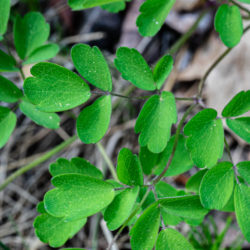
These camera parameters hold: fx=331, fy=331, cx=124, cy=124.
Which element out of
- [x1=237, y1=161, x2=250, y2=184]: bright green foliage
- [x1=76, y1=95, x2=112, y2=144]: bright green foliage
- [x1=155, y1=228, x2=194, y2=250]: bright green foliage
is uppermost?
[x1=76, y1=95, x2=112, y2=144]: bright green foliage

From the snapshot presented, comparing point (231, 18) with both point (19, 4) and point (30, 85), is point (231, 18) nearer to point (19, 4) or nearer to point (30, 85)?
point (30, 85)

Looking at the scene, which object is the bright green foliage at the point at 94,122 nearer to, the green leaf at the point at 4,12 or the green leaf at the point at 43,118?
the green leaf at the point at 43,118

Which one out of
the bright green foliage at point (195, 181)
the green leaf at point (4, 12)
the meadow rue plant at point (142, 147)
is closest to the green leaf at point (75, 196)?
the meadow rue plant at point (142, 147)

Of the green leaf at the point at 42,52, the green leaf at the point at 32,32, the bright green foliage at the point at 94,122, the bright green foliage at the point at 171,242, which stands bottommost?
the bright green foliage at the point at 171,242

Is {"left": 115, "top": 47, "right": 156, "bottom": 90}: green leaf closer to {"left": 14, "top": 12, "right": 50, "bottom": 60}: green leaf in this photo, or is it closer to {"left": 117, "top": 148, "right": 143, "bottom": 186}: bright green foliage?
{"left": 117, "top": 148, "right": 143, "bottom": 186}: bright green foliage

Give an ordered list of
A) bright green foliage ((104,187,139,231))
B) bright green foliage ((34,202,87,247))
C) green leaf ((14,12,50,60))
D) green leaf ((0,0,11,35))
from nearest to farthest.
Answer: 1. bright green foliage ((104,187,139,231))
2. bright green foliage ((34,202,87,247))
3. green leaf ((0,0,11,35))
4. green leaf ((14,12,50,60))

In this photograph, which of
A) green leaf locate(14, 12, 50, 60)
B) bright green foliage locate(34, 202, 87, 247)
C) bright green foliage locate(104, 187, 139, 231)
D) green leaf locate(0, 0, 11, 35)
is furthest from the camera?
green leaf locate(14, 12, 50, 60)

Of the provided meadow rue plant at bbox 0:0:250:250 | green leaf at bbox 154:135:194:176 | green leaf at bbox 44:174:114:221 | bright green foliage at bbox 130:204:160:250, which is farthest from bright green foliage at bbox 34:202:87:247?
green leaf at bbox 154:135:194:176
